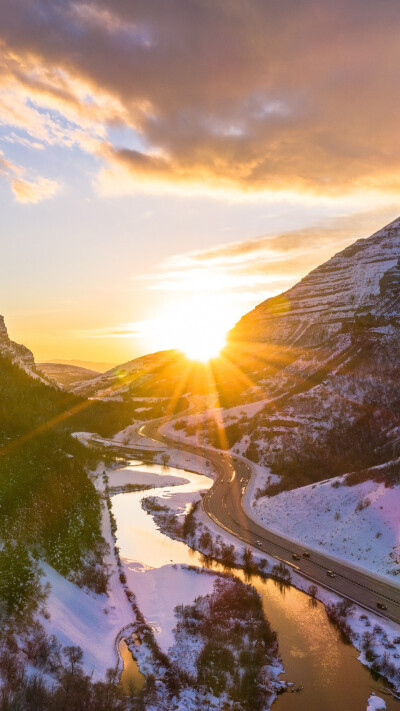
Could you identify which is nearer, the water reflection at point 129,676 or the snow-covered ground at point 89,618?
the water reflection at point 129,676

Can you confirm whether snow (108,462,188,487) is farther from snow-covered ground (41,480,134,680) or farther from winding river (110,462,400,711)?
snow-covered ground (41,480,134,680)

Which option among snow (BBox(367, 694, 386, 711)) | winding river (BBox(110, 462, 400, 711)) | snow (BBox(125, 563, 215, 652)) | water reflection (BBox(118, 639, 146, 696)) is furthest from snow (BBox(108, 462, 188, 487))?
snow (BBox(367, 694, 386, 711))

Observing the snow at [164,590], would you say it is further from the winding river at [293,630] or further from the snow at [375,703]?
the snow at [375,703]

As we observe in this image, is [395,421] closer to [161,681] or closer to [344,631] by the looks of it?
[344,631]

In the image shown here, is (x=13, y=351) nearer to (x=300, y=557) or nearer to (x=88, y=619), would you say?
(x=300, y=557)

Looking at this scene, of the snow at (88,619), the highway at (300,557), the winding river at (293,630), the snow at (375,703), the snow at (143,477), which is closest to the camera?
the snow at (375,703)

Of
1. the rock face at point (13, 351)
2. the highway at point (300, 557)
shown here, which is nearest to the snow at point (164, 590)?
the highway at point (300, 557)

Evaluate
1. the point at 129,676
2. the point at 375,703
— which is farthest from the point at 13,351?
the point at 375,703
